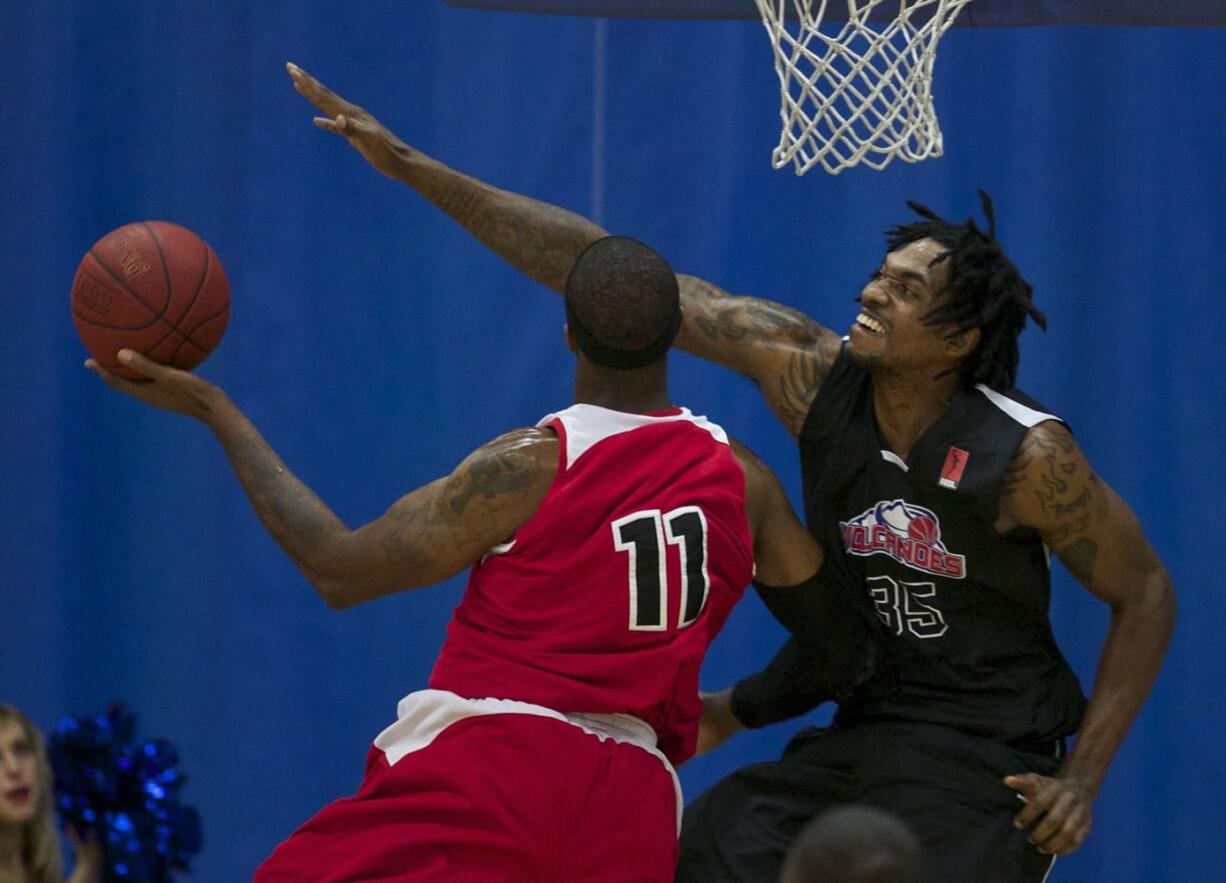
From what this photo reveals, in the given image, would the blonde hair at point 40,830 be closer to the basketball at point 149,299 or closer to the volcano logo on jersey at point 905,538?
the basketball at point 149,299

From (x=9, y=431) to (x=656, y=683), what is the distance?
10.1ft

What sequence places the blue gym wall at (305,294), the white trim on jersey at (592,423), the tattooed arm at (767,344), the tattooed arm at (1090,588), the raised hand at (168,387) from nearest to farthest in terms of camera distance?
the white trim on jersey at (592,423) → the raised hand at (168,387) → the tattooed arm at (1090,588) → the tattooed arm at (767,344) → the blue gym wall at (305,294)

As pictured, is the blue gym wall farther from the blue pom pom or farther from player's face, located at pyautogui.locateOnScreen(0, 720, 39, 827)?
player's face, located at pyautogui.locateOnScreen(0, 720, 39, 827)

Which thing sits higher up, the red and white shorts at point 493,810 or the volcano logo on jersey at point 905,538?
the volcano logo on jersey at point 905,538

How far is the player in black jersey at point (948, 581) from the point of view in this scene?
3613 millimetres

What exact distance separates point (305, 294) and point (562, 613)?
8.41 feet

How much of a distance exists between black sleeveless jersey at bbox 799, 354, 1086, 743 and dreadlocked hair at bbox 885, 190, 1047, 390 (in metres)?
A: 0.06

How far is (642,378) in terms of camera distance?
3283 millimetres

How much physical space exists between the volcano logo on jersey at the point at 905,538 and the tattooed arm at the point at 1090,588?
0.15 m

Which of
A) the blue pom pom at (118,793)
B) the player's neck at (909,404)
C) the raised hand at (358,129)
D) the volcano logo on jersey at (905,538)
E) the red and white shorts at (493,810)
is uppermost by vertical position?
the raised hand at (358,129)

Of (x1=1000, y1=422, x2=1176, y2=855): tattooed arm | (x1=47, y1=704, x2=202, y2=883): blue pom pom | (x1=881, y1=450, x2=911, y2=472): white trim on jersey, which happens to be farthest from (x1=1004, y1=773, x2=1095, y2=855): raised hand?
(x1=47, y1=704, x2=202, y2=883): blue pom pom

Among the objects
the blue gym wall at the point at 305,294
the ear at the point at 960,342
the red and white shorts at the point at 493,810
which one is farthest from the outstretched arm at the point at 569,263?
the blue gym wall at the point at 305,294

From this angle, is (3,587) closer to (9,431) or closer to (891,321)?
(9,431)

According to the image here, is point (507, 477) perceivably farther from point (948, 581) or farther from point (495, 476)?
point (948, 581)
